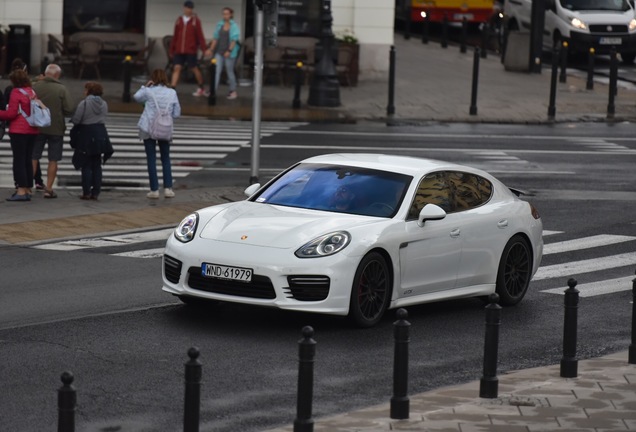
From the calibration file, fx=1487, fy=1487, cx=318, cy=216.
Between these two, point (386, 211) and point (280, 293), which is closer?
point (280, 293)

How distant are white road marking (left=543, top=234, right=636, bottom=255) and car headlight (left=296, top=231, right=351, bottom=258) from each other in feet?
16.9

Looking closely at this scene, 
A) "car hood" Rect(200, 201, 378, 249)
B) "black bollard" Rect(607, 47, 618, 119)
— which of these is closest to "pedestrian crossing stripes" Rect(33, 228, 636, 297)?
"car hood" Rect(200, 201, 378, 249)

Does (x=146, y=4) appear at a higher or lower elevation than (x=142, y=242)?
higher

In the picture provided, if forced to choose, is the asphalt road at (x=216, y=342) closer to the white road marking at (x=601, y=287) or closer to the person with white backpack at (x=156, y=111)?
the white road marking at (x=601, y=287)

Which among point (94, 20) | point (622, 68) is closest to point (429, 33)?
point (622, 68)

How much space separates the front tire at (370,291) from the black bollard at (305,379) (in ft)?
12.1

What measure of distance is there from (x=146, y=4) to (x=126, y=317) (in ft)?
83.1

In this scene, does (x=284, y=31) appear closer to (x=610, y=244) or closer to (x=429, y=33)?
(x=429, y=33)

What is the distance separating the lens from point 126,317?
1245 cm

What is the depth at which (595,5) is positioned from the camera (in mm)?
41375

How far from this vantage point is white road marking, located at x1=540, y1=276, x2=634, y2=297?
1437cm

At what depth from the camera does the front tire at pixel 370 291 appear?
12.0 m

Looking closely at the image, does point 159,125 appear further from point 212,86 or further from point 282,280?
point 212,86

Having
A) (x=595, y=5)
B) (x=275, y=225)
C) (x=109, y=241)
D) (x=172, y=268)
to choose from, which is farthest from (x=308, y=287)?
(x=595, y=5)
